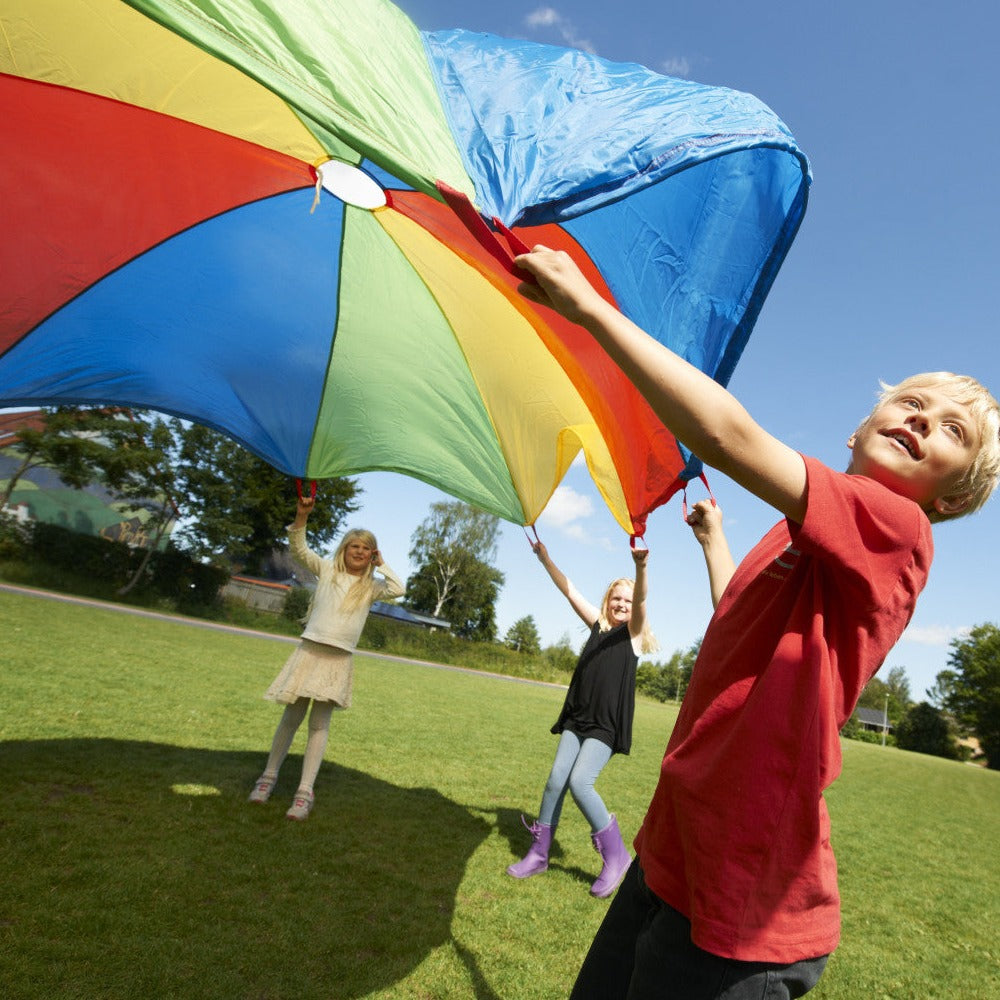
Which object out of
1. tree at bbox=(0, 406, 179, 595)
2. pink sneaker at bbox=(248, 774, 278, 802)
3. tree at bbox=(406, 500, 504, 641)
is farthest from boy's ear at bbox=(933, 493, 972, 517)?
tree at bbox=(406, 500, 504, 641)

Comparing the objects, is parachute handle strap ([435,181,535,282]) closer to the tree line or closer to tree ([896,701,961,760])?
the tree line

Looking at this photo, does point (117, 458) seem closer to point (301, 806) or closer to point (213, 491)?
point (213, 491)

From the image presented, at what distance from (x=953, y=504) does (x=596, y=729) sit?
383 cm

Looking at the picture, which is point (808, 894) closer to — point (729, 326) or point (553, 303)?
point (553, 303)

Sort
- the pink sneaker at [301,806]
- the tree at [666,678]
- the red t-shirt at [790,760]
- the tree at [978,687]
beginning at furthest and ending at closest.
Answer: the tree at [666,678] < the tree at [978,687] < the pink sneaker at [301,806] < the red t-shirt at [790,760]

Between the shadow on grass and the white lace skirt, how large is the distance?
0.85m

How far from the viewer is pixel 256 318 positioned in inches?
160

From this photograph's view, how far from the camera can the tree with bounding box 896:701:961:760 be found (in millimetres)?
57125

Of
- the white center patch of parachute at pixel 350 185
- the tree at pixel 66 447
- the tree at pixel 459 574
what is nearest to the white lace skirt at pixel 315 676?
the white center patch of parachute at pixel 350 185

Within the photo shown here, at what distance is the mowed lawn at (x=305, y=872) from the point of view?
2.95 meters

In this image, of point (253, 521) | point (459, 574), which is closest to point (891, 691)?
point (459, 574)

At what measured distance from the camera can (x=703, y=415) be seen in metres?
1.01

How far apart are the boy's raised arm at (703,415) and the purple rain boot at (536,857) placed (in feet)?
14.5

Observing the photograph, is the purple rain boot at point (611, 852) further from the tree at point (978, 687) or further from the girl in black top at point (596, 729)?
the tree at point (978, 687)
